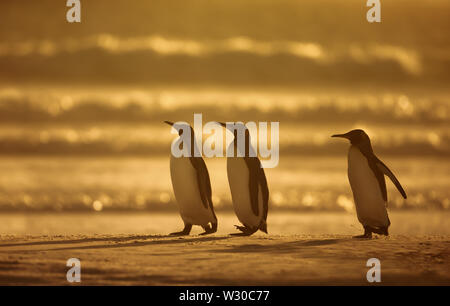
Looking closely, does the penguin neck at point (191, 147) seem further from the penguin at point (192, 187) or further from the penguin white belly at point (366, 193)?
the penguin white belly at point (366, 193)

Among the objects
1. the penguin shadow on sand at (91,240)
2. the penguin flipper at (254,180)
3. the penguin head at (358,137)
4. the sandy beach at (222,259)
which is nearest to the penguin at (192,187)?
the sandy beach at (222,259)

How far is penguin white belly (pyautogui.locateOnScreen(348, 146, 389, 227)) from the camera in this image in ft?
53.1

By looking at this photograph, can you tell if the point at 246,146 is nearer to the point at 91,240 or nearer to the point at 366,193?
the point at 366,193

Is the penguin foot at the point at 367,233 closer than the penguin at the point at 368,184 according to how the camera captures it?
No

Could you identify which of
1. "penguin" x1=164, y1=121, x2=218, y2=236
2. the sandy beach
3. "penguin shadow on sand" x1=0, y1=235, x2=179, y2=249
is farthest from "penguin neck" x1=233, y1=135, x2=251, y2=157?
"penguin shadow on sand" x1=0, y1=235, x2=179, y2=249

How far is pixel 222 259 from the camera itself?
46.9 ft

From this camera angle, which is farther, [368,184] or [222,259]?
[368,184]

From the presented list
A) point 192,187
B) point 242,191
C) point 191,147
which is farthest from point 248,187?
point 191,147

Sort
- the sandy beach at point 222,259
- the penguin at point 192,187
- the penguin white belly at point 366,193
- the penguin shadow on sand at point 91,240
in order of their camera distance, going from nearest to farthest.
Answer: the sandy beach at point 222,259 < the penguin shadow on sand at point 91,240 < the penguin white belly at point 366,193 < the penguin at point 192,187

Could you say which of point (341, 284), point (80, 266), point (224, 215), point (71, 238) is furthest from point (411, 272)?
point (224, 215)

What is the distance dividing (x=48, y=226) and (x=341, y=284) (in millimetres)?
13194

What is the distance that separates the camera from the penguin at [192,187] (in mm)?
16438

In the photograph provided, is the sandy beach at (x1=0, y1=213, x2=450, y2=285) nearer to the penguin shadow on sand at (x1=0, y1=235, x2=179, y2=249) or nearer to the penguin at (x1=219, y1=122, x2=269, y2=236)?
the penguin shadow on sand at (x1=0, y1=235, x2=179, y2=249)

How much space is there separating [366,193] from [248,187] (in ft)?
5.75
